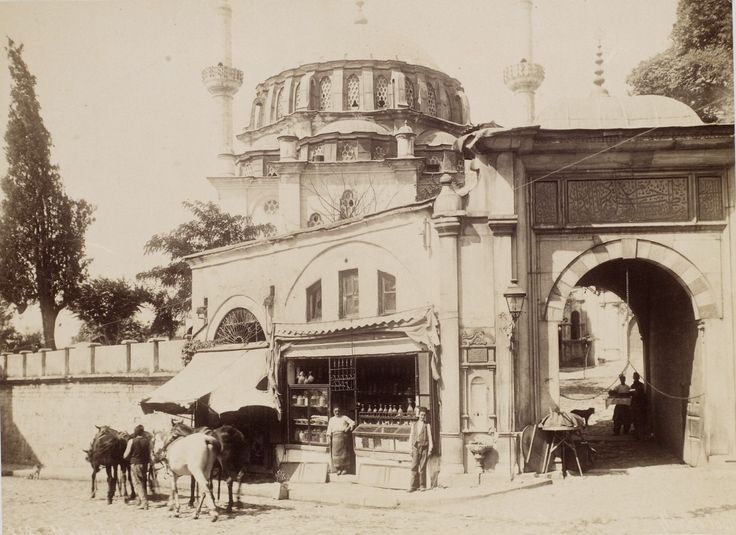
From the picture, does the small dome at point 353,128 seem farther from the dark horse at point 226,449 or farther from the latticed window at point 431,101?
the dark horse at point 226,449

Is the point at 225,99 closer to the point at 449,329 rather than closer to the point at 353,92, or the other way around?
the point at 353,92

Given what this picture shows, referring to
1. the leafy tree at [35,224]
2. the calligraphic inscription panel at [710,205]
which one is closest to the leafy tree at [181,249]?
the leafy tree at [35,224]

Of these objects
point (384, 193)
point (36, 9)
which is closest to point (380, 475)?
point (36, 9)

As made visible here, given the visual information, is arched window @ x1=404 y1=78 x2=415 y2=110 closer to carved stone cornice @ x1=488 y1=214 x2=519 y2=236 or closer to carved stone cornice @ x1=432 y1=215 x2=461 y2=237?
carved stone cornice @ x1=432 y1=215 x2=461 y2=237

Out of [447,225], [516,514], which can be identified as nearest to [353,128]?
[447,225]

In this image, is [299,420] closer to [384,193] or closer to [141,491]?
[141,491]

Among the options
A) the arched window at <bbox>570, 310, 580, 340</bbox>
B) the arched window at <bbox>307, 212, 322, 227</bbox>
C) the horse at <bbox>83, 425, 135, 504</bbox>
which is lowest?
the horse at <bbox>83, 425, 135, 504</bbox>

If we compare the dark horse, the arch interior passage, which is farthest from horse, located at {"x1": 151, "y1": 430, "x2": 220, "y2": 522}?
the arch interior passage
